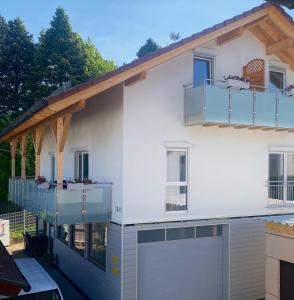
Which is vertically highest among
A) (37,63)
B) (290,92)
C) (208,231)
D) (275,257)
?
(37,63)

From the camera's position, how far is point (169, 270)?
1109cm

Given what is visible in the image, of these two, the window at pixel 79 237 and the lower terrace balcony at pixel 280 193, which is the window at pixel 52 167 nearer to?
the window at pixel 79 237

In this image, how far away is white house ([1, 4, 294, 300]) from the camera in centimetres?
1027

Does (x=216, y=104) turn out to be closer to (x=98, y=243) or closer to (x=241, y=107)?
(x=241, y=107)

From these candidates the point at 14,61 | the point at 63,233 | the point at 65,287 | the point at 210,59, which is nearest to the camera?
the point at 210,59

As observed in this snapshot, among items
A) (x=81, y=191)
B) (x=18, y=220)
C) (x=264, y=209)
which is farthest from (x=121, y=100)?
(x=18, y=220)

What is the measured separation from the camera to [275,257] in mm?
9789

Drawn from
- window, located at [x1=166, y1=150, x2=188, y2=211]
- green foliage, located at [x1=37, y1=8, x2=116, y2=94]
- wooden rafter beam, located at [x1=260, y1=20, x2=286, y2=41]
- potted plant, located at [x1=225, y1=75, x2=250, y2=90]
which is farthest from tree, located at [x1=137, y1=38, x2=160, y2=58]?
window, located at [x1=166, y1=150, x2=188, y2=211]

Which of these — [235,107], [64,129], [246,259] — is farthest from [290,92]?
[64,129]

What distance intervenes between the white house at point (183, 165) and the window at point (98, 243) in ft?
0.11

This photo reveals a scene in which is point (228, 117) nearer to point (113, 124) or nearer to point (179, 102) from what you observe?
point (179, 102)

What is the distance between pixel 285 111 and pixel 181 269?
238 inches

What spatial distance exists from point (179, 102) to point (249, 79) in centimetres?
269

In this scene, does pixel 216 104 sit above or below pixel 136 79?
below
